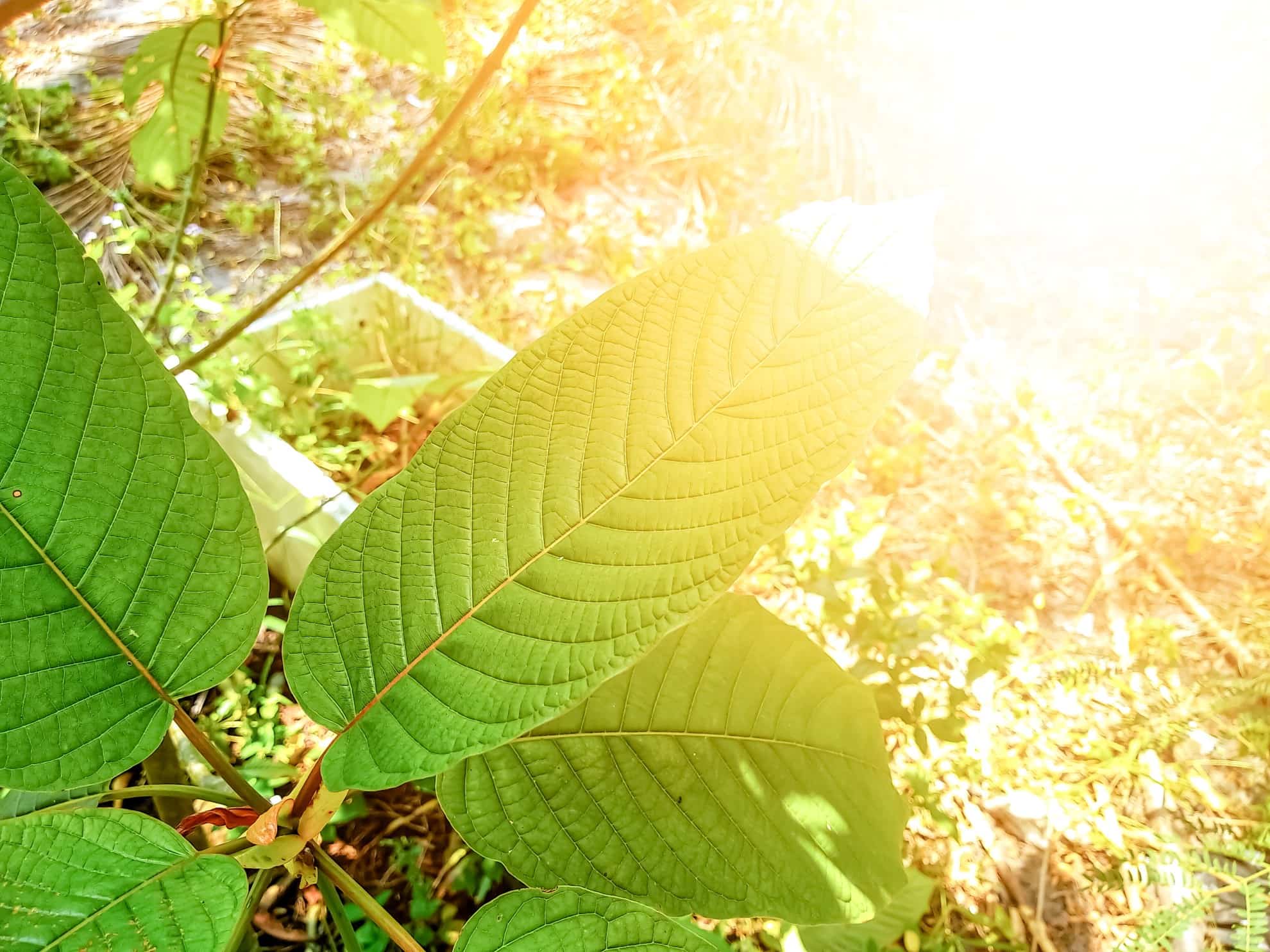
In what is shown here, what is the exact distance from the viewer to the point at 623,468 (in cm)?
43


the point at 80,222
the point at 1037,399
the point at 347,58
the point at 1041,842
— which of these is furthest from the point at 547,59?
the point at 1041,842

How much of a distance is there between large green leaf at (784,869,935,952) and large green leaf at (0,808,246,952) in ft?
2.03

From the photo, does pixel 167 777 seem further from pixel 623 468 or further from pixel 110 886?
pixel 623 468

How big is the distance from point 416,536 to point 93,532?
0.52ft

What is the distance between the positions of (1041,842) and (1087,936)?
16 centimetres

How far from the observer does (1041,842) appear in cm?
152

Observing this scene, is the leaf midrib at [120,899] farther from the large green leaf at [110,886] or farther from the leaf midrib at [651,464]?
the leaf midrib at [651,464]

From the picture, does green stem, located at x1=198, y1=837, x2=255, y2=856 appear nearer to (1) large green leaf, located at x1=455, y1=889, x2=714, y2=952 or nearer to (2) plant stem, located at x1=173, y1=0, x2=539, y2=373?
(1) large green leaf, located at x1=455, y1=889, x2=714, y2=952

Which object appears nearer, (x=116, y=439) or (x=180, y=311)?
(x=116, y=439)

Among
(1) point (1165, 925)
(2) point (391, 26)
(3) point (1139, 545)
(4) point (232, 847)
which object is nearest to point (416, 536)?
(4) point (232, 847)

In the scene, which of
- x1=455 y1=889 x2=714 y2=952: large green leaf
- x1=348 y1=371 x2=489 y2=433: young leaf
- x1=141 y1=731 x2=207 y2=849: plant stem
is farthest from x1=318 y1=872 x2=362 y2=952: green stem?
x1=348 y1=371 x2=489 y2=433: young leaf

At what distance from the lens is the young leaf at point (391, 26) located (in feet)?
2.83

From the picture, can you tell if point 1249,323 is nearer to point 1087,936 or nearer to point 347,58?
point 1087,936

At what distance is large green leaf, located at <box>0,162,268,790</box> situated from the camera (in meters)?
A: 0.38
